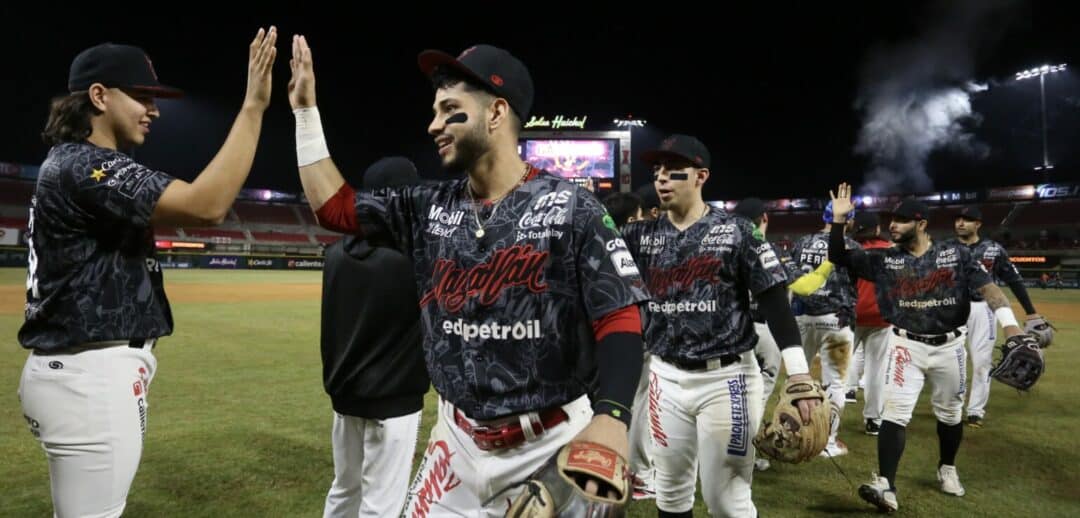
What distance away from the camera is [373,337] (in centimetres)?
322

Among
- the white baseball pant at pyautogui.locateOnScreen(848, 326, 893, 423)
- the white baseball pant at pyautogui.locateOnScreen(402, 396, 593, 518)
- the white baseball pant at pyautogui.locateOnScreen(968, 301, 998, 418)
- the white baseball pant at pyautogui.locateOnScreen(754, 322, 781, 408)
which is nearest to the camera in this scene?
the white baseball pant at pyautogui.locateOnScreen(402, 396, 593, 518)

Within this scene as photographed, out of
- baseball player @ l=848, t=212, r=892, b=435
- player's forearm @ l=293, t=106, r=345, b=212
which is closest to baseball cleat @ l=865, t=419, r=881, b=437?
baseball player @ l=848, t=212, r=892, b=435

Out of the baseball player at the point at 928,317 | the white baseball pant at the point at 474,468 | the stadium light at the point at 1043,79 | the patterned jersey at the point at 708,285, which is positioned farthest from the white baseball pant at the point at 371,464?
the stadium light at the point at 1043,79

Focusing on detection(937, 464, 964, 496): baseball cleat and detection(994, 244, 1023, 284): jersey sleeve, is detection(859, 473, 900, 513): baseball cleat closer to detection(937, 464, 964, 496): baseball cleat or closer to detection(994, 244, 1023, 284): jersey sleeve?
detection(937, 464, 964, 496): baseball cleat

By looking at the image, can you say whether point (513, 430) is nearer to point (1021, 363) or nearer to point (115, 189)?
point (115, 189)

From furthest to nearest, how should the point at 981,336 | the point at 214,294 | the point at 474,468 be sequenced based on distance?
the point at 214,294
the point at 981,336
the point at 474,468

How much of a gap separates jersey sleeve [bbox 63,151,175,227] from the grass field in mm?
2789

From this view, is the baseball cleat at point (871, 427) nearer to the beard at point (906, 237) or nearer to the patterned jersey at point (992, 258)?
the patterned jersey at point (992, 258)

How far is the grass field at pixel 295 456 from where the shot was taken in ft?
14.5

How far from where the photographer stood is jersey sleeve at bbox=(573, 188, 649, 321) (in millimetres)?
1822

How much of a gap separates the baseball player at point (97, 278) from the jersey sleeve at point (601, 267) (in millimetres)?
1324

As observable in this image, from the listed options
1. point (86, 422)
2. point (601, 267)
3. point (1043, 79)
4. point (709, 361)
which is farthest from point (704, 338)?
point (1043, 79)

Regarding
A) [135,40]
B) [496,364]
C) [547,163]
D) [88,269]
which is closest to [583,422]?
[496,364]

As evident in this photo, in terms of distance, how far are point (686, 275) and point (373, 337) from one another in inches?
74.8
